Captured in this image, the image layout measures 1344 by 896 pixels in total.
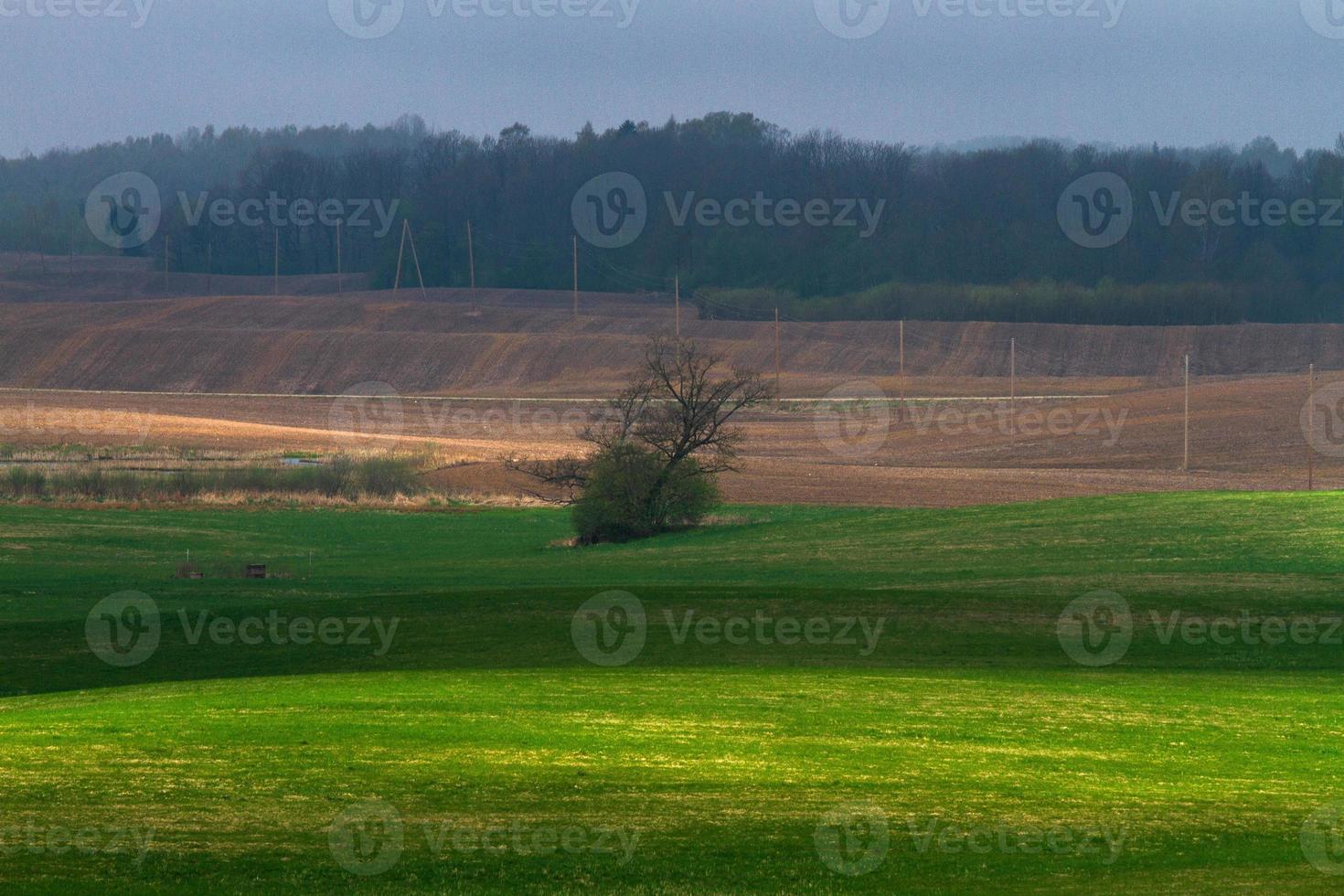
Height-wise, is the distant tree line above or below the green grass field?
above

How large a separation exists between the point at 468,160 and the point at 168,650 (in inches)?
6069

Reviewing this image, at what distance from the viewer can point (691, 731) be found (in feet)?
44.2

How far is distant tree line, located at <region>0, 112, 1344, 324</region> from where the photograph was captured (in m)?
126

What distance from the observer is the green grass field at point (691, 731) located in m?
9.41

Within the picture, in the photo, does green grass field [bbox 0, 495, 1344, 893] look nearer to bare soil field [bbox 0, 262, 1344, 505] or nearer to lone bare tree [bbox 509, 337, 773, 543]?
lone bare tree [bbox 509, 337, 773, 543]

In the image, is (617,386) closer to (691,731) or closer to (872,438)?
(872,438)

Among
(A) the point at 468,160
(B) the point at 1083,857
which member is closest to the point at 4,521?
(B) the point at 1083,857

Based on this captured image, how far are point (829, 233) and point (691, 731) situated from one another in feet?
428

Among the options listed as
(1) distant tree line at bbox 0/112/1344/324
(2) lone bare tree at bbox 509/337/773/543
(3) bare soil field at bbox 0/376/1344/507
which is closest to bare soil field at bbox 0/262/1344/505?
(3) bare soil field at bbox 0/376/1344/507

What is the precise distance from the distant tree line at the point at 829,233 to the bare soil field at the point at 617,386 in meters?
13.7

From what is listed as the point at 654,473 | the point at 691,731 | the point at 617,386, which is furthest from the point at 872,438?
the point at 691,731

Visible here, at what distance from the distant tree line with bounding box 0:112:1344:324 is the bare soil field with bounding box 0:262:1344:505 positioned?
538 inches

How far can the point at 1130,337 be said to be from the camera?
105 meters

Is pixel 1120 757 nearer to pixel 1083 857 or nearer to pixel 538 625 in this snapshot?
pixel 1083 857
